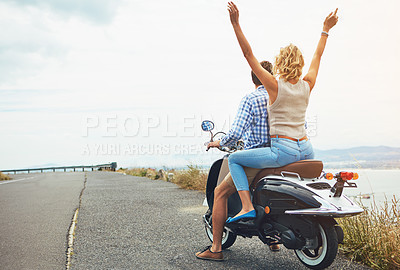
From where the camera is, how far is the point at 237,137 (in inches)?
163

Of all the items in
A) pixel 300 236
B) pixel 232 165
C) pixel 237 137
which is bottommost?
pixel 300 236

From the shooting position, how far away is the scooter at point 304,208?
11.4 ft

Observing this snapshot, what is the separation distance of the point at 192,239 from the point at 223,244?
2.67 ft

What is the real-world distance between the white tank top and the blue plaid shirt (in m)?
0.15

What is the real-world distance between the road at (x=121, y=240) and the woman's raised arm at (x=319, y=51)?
2.02m

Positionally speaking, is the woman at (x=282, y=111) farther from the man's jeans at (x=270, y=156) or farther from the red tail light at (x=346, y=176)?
the red tail light at (x=346, y=176)

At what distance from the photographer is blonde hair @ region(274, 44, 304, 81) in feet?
12.4

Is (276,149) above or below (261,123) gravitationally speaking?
below

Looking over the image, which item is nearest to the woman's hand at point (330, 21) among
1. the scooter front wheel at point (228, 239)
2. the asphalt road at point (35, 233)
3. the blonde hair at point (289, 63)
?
the blonde hair at point (289, 63)

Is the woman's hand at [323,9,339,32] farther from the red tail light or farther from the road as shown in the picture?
the road

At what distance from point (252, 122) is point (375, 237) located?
196 centimetres

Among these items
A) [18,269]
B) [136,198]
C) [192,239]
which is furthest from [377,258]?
[136,198]

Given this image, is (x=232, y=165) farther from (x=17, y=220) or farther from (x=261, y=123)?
(x=17, y=220)

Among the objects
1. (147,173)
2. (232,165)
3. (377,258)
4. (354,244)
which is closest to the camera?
(232,165)
